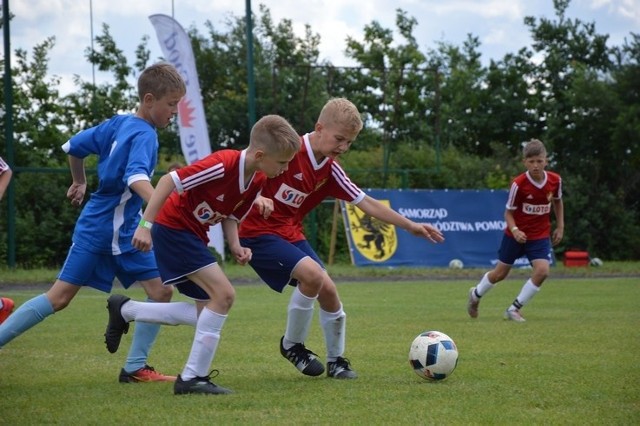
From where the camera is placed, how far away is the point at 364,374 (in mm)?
6918

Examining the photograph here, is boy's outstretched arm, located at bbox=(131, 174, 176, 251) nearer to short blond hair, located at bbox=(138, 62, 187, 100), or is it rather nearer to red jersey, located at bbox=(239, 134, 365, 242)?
short blond hair, located at bbox=(138, 62, 187, 100)

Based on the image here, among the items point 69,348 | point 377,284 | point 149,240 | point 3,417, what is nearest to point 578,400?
point 149,240

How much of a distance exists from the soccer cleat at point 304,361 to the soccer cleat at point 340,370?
0.07m

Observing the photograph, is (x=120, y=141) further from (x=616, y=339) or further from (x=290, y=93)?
(x=290, y=93)

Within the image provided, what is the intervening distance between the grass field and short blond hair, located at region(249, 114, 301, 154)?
140 centimetres

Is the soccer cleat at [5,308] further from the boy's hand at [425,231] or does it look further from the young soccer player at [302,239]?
the boy's hand at [425,231]

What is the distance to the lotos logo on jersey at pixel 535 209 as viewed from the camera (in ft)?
39.6

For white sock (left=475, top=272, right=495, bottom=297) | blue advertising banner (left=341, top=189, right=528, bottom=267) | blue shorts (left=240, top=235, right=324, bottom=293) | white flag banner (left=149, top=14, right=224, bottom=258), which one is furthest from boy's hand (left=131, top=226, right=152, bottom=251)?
blue advertising banner (left=341, top=189, right=528, bottom=267)

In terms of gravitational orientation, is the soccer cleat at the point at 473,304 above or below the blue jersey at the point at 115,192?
below

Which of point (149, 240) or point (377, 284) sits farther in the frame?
point (377, 284)

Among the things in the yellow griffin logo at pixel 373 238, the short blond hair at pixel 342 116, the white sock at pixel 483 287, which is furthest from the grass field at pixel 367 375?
the yellow griffin logo at pixel 373 238

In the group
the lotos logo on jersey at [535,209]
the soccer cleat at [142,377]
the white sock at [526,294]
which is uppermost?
the lotos logo on jersey at [535,209]

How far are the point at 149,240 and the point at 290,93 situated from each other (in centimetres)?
2345

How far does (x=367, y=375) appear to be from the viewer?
6.86 metres
